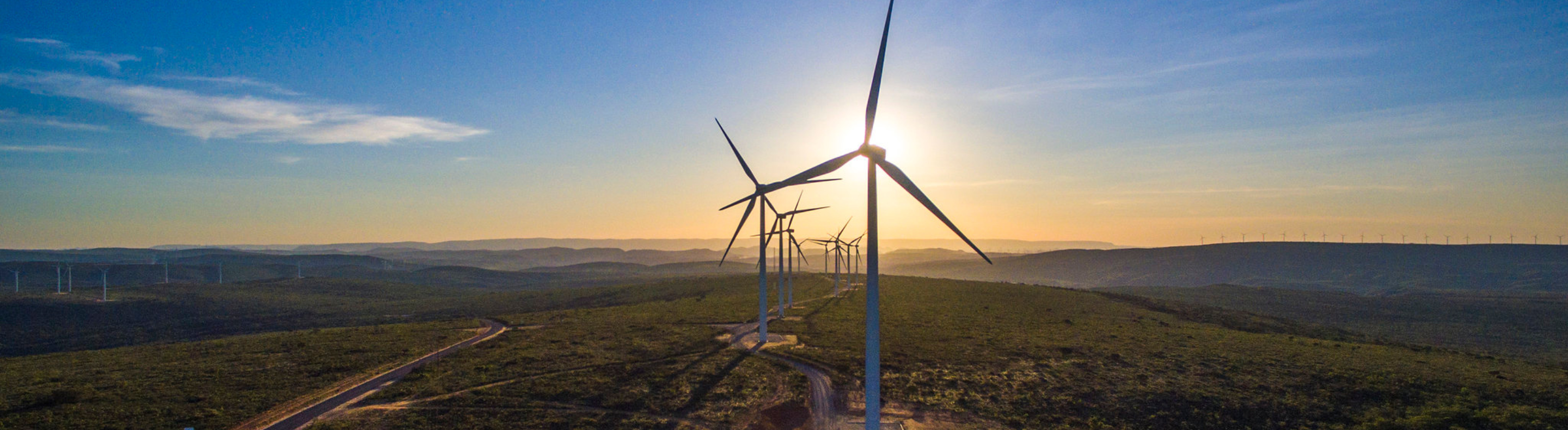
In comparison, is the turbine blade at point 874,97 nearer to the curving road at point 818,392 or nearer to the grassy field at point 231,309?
the curving road at point 818,392

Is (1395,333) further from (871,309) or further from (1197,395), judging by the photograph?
(871,309)

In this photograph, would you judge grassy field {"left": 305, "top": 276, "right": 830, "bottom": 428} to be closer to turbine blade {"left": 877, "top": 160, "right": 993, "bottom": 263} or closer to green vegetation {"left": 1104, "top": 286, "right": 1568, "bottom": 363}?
turbine blade {"left": 877, "top": 160, "right": 993, "bottom": 263}

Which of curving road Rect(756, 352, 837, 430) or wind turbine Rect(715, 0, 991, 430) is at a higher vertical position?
wind turbine Rect(715, 0, 991, 430)

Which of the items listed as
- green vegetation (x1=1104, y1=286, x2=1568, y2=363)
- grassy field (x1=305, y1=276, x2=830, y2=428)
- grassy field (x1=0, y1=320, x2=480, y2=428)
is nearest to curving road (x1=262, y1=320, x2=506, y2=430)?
grassy field (x1=305, y1=276, x2=830, y2=428)

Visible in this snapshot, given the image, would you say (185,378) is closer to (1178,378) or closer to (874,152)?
(874,152)

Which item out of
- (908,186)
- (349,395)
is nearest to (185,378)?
(349,395)

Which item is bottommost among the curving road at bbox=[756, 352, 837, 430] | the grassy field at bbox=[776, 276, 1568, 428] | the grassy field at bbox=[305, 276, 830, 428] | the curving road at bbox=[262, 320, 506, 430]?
the grassy field at bbox=[776, 276, 1568, 428]

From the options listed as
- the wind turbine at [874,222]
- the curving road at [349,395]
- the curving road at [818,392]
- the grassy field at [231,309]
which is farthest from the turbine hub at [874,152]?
the grassy field at [231,309]

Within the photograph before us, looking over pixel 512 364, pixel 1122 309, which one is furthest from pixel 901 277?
pixel 512 364
